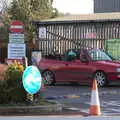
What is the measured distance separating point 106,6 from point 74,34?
21.4 metres

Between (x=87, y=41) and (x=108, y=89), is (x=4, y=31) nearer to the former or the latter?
(x=87, y=41)

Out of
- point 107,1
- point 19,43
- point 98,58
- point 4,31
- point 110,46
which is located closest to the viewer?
point 19,43

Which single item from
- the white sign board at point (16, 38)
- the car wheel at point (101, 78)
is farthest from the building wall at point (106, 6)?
the white sign board at point (16, 38)

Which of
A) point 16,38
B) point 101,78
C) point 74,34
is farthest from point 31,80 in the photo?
point 74,34

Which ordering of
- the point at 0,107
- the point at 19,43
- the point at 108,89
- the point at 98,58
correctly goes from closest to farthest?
the point at 0,107 → the point at 19,43 → the point at 108,89 → the point at 98,58

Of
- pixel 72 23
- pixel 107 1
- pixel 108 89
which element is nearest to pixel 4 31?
pixel 72 23

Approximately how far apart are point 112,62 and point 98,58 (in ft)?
2.67

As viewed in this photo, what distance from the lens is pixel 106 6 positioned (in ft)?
171

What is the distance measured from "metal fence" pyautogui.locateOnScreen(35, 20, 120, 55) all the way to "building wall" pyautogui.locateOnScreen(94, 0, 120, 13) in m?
18.5

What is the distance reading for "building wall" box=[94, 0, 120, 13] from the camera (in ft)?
165

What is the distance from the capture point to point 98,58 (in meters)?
23.2

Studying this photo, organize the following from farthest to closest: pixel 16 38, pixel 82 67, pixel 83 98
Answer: pixel 82 67 → pixel 16 38 → pixel 83 98

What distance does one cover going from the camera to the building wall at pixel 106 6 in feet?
165

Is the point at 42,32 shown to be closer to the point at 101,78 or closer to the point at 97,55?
the point at 97,55
